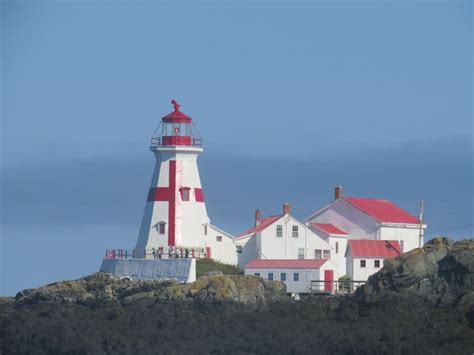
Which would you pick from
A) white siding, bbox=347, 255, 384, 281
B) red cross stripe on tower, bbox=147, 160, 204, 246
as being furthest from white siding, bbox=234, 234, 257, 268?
white siding, bbox=347, 255, 384, 281

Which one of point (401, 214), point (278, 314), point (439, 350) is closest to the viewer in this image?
point (439, 350)

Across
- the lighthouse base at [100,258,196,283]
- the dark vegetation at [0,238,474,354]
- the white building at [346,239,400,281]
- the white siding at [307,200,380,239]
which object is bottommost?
the dark vegetation at [0,238,474,354]

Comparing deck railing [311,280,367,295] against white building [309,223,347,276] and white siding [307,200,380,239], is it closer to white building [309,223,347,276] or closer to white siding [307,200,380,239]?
white building [309,223,347,276]

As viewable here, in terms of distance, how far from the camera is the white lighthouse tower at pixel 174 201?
59844 mm

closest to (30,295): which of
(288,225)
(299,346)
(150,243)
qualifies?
(150,243)

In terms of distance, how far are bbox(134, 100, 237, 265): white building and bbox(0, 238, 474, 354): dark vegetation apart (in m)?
3.23

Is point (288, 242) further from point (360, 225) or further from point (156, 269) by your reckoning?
point (156, 269)

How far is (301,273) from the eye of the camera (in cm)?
5828

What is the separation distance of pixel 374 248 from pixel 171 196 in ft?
22.3

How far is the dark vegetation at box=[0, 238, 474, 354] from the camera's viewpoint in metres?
48.5

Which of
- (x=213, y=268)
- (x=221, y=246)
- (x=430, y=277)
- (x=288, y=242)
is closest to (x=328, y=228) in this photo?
(x=288, y=242)

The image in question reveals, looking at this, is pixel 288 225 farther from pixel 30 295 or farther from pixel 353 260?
pixel 30 295

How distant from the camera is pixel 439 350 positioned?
46.1 meters

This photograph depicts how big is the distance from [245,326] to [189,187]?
29.9 ft
